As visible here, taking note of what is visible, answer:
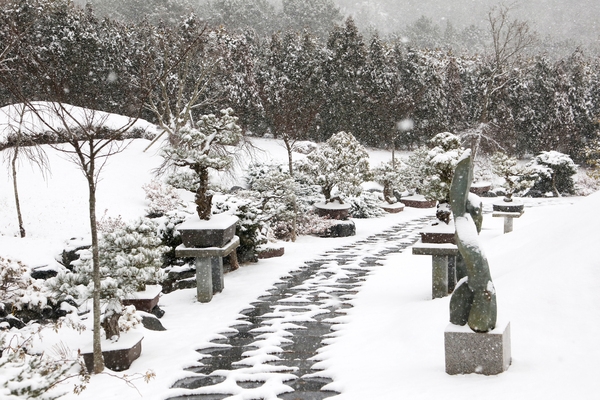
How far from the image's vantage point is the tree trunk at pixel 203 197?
24.7ft

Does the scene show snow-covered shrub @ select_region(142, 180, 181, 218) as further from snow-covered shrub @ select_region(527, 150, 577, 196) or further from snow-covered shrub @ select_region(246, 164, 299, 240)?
snow-covered shrub @ select_region(527, 150, 577, 196)

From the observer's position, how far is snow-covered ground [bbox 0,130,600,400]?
11.4 feet

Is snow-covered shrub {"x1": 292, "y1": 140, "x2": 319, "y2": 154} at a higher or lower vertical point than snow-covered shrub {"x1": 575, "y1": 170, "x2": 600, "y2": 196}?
higher

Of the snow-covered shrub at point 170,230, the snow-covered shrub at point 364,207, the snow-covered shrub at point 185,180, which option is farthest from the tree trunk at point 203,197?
the snow-covered shrub at point 364,207

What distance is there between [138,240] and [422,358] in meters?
3.17

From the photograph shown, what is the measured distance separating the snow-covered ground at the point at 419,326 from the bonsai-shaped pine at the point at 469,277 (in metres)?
0.41

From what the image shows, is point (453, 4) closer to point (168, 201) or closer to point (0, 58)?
point (168, 201)

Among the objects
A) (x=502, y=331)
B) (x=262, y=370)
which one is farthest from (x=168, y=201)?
(x=502, y=331)

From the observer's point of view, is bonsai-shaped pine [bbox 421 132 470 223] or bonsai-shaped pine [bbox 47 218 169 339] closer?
bonsai-shaped pine [bbox 47 218 169 339]

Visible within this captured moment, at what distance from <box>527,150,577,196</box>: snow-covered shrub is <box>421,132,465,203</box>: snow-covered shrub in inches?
679

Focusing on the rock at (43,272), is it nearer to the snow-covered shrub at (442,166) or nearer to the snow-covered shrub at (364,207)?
the snow-covered shrub at (442,166)

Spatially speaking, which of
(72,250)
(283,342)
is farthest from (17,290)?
(283,342)

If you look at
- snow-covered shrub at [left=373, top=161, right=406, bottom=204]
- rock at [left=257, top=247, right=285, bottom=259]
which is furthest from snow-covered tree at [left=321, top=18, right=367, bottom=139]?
rock at [left=257, top=247, right=285, bottom=259]

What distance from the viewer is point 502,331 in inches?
140
